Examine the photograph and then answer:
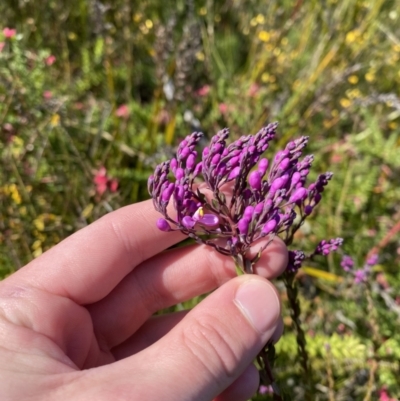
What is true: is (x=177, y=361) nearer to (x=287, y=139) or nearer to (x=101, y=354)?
(x=101, y=354)

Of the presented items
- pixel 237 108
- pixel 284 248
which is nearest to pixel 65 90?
pixel 237 108

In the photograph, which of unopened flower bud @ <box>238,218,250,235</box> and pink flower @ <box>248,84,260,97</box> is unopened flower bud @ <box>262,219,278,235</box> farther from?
pink flower @ <box>248,84,260,97</box>

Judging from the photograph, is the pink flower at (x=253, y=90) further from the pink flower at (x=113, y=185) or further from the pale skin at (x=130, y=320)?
the pale skin at (x=130, y=320)

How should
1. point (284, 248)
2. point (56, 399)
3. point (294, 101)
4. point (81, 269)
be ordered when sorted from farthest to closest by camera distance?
point (294, 101)
point (81, 269)
point (284, 248)
point (56, 399)

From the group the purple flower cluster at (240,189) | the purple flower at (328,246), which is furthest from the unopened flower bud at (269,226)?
the purple flower at (328,246)

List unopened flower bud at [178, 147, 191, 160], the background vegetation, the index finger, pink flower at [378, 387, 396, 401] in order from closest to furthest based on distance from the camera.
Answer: unopened flower bud at [178, 147, 191, 160], the index finger, pink flower at [378, 387, 396, 401], the background vegetation

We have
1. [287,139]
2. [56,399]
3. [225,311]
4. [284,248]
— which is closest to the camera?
[56,399]

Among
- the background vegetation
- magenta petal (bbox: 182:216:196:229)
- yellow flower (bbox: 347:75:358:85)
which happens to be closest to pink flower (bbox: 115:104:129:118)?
the background vegetation

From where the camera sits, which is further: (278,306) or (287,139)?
(287,139)
